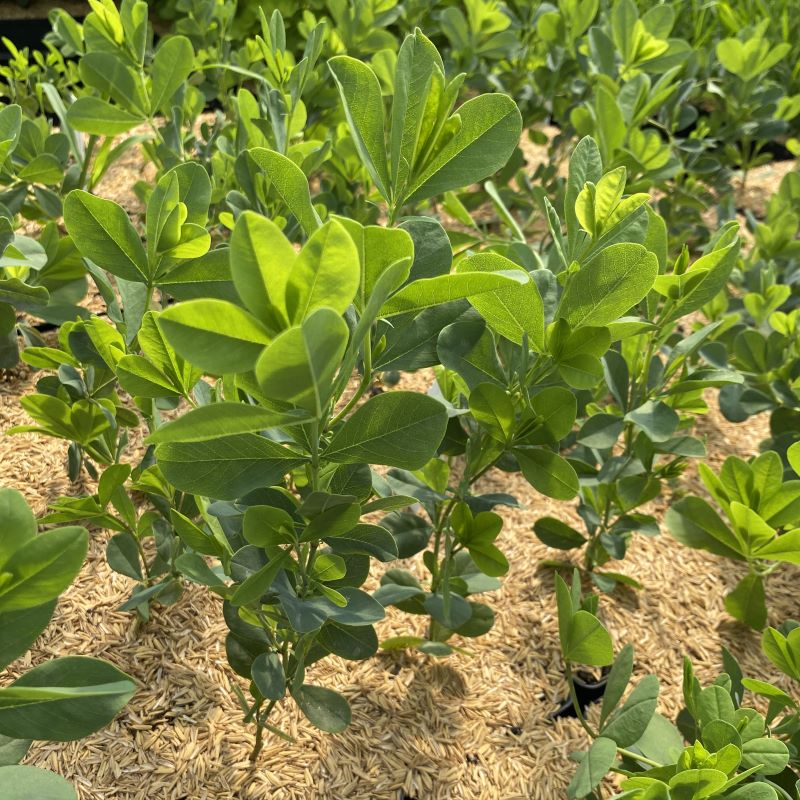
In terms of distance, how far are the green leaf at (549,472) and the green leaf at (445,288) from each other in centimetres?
34

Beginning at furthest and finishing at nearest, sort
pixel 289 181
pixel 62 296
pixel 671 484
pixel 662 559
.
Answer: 1. pixel 671 484
2. pixel 662 559
3. pixel 62 296
4. pixel 289 181

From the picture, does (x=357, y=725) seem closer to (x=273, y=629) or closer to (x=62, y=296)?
(x=273, y=629)

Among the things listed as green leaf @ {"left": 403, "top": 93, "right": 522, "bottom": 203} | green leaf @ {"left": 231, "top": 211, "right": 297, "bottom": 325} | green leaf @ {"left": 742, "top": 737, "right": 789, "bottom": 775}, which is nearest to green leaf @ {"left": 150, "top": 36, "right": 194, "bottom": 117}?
green leaf @ {"left": 403, "top": 93, "right": 522, "bottom": 203}

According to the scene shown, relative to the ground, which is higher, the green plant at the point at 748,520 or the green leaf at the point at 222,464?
the green leaf at the point at 222,464

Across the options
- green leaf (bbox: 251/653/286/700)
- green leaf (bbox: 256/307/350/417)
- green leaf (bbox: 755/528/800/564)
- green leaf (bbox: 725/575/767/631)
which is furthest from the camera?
green leaf (bbox: 725/575/767/631)

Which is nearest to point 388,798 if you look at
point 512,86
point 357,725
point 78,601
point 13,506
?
point 357,725

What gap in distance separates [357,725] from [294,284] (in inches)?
33.2

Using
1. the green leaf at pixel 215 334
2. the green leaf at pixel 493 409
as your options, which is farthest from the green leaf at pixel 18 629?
the green leaf at pixel 493 409

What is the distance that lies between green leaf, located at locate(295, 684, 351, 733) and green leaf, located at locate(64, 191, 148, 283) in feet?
1.82

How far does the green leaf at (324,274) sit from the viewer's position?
0.60 meters

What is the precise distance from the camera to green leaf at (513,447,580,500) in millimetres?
1001

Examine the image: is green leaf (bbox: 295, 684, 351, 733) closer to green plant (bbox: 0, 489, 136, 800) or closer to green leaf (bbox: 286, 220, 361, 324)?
green plant (bbox: 0, 489, 136, 800)

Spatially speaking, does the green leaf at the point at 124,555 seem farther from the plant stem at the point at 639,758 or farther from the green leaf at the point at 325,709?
the plant stem at the point at 639,758

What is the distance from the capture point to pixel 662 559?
165 centimetres
